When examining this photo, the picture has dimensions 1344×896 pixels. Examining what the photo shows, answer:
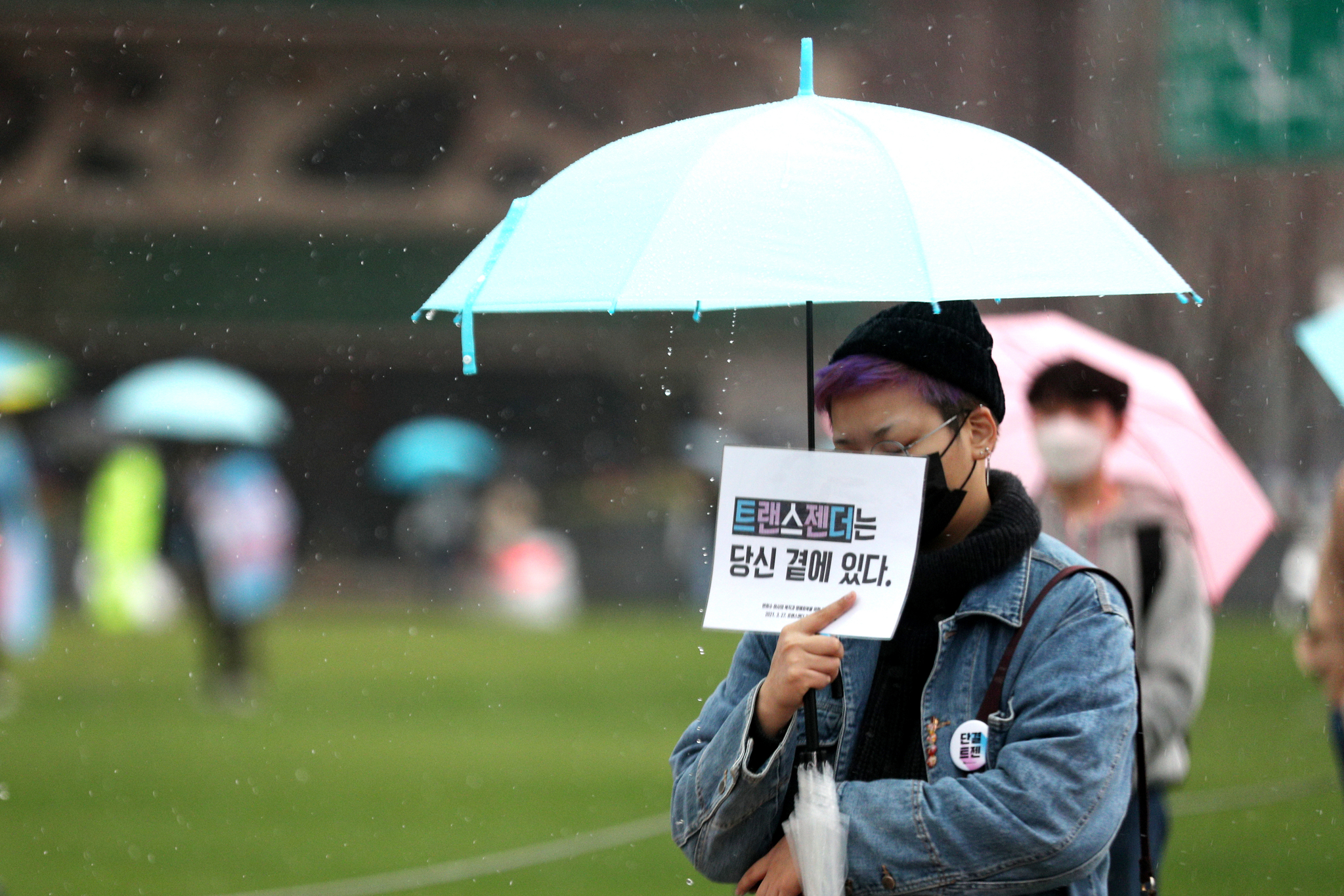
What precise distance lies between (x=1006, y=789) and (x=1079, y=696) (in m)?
0.16

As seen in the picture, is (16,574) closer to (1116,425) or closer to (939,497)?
(1116,425)

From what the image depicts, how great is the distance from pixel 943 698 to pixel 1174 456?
2818 mm

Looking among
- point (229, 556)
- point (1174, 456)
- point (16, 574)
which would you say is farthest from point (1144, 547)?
point (16, 574)

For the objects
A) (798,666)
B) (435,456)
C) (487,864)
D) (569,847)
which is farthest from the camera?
(435,456)

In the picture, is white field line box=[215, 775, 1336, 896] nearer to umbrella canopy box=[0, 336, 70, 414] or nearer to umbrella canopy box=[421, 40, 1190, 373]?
umbrella canopy box=[421, 40, 1190, 373]

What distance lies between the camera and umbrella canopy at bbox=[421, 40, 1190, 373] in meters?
2.44

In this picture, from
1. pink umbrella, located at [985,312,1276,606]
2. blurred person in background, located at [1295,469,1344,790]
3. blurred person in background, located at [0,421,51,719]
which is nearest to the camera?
blurred person in background, located at [1295,469,1344,790]

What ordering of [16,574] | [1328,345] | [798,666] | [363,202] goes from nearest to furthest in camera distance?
[798,666]
[1328,345]
[16,574]
[363,202]

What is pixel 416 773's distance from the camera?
962 centimetres

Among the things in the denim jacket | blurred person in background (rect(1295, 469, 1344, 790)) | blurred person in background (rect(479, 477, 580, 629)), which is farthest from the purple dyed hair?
blurred person in background (rect(479, 477, 580, 629))

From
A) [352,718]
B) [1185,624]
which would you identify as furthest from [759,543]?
[352,718]

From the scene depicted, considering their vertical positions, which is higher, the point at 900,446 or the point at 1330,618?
the point at 900,446

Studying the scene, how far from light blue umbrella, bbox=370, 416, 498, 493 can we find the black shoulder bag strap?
25055 mm

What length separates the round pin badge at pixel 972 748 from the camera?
2395 mm
